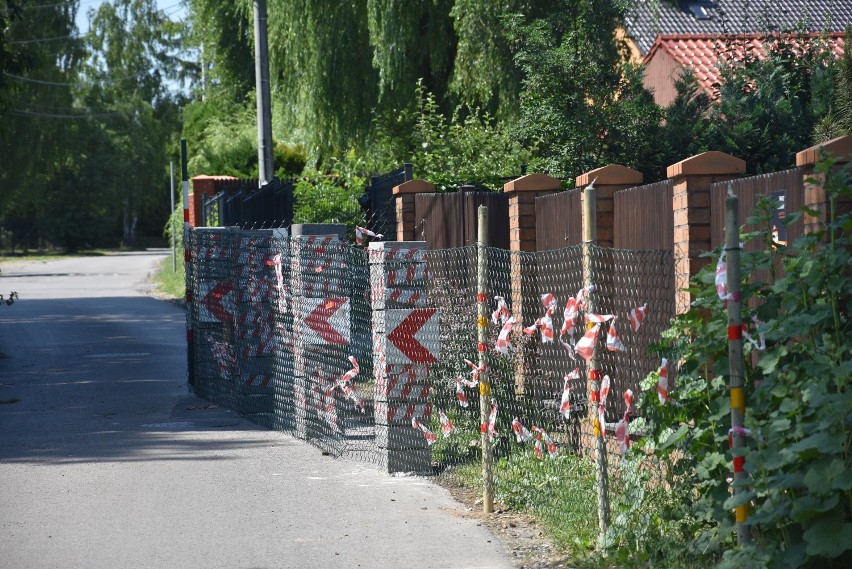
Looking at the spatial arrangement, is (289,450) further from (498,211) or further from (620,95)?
(620,95)

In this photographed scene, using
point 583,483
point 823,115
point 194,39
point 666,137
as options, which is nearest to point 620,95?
point 666,137

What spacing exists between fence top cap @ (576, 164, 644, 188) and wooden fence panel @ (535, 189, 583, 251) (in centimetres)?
30

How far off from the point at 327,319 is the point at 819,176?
4.94 m

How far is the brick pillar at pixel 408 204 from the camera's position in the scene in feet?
41.2

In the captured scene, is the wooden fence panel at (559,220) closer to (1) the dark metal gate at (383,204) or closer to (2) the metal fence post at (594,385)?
(2) the metal fence post at (594,385)

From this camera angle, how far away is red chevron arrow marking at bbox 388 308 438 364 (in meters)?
8.02

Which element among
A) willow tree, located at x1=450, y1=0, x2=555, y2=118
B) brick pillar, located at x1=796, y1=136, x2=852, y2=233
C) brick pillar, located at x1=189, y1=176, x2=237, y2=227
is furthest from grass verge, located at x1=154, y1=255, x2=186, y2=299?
brick pillar, located at x1=796, y1=136, x2=852, y2=233

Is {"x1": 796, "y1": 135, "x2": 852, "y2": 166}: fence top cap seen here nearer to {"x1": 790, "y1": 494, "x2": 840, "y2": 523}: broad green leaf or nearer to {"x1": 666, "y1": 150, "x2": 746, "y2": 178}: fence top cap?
{"x1": 790, "y1": 494, "x2": 840, "y2": 523}: broad green leaf

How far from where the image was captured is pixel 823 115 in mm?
12078

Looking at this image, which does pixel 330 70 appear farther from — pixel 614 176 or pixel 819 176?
pixel 819 176

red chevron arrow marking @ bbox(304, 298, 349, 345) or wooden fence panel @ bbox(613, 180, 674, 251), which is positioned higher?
wooden fence panel @ bbox(613, 180, 674, 251)

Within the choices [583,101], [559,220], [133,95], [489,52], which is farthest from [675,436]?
[133,95]

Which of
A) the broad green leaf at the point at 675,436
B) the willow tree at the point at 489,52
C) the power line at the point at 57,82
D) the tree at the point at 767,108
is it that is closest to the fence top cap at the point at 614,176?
the broad green leaf at the point at 675,436

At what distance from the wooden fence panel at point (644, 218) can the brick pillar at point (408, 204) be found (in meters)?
4.72
